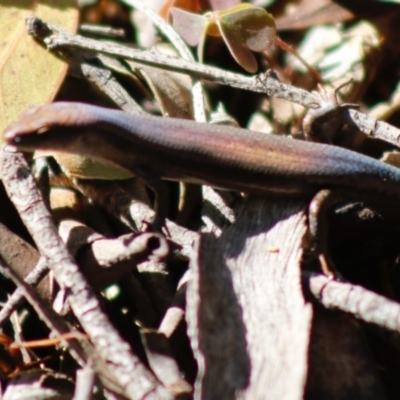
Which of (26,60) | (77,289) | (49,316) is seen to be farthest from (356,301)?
(26,60)

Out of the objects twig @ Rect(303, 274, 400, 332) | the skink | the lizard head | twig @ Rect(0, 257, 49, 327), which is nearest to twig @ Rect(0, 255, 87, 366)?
twig @ Rect(0, 257, 49, 327)

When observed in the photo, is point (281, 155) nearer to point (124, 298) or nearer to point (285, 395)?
point (124, 298)

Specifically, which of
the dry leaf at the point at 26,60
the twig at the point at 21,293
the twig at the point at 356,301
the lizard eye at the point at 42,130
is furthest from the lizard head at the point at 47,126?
the twig at the point at 356,301

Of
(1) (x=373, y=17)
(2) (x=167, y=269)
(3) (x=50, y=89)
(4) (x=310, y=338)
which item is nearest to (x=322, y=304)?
(4) (x=310, y=338)

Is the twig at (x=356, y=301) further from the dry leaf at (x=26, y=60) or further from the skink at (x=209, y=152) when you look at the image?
the dry leaf at (x=26, y=60)

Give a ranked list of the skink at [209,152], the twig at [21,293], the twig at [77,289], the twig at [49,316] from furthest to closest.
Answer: the skink at [209,152]
the twig at [21,293]
the twig at [49,316]
the twig at [77,289]
